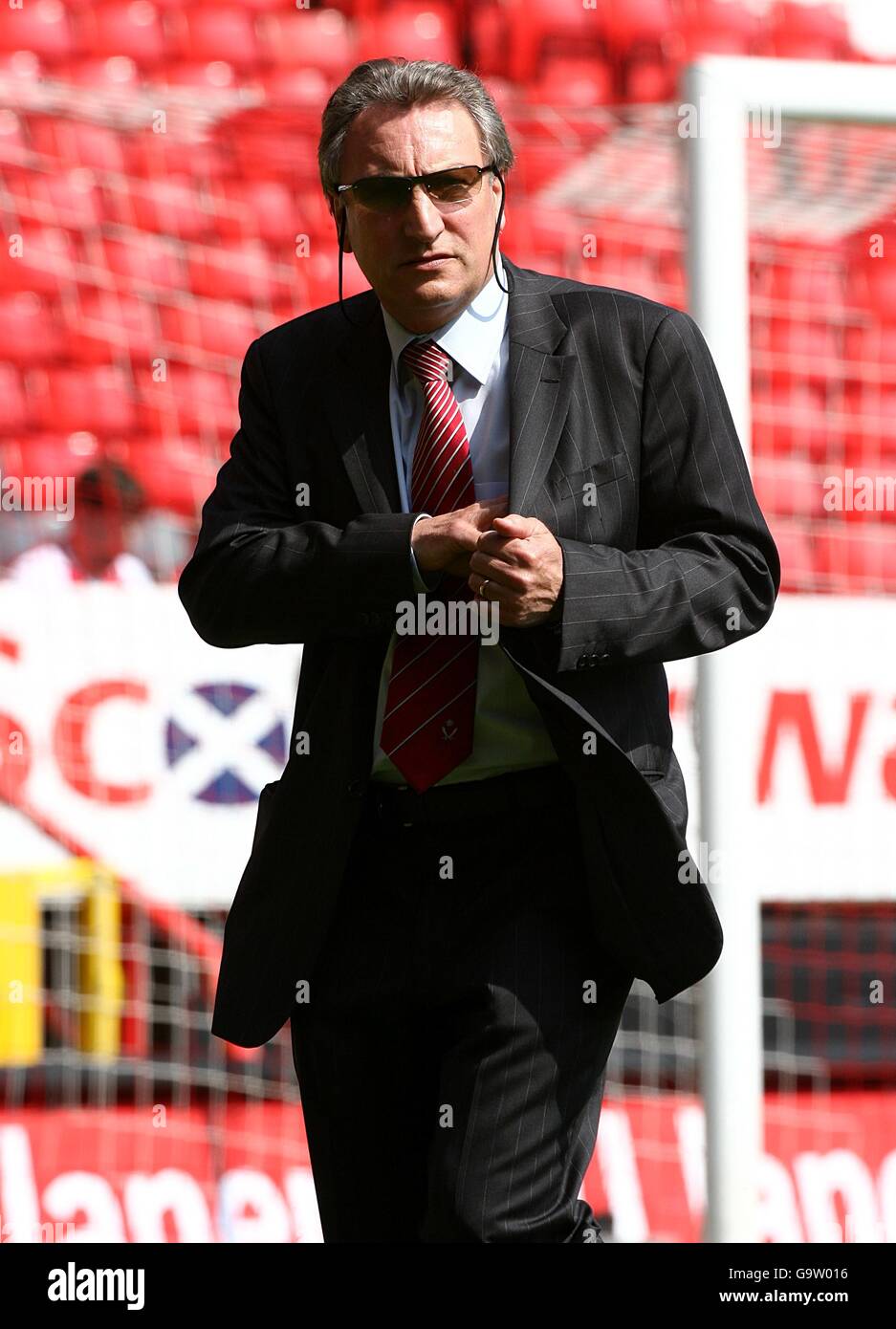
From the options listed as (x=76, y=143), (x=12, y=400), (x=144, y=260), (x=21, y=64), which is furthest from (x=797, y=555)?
(x=21, y=64)

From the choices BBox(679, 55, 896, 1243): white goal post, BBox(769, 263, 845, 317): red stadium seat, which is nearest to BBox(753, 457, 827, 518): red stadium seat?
BBox(769, 263, 845, 317): red stadium seat

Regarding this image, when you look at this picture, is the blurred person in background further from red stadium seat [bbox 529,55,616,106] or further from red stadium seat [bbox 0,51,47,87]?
red stadium seat [bbox 529,55,616,106]

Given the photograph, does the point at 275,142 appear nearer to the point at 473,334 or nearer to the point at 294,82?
the point at 294,82

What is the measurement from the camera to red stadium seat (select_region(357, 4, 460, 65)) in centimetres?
602

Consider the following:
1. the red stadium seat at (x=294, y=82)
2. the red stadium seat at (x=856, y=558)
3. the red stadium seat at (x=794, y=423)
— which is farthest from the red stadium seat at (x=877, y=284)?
the red stadium seat at (x=294, y=82)

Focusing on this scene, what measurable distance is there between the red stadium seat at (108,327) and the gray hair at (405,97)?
2697 mm

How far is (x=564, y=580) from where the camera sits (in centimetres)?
170

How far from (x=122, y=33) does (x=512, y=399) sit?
4683 millimetres

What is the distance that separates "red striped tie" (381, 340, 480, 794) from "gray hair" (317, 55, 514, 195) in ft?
0.70

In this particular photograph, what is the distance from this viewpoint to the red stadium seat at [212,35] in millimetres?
6039

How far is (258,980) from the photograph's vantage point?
74.3 inches

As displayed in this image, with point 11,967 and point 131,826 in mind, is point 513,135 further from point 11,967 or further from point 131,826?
point 11,967

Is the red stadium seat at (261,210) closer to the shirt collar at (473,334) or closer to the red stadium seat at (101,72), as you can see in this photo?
the red stadium seat at (101,72)
